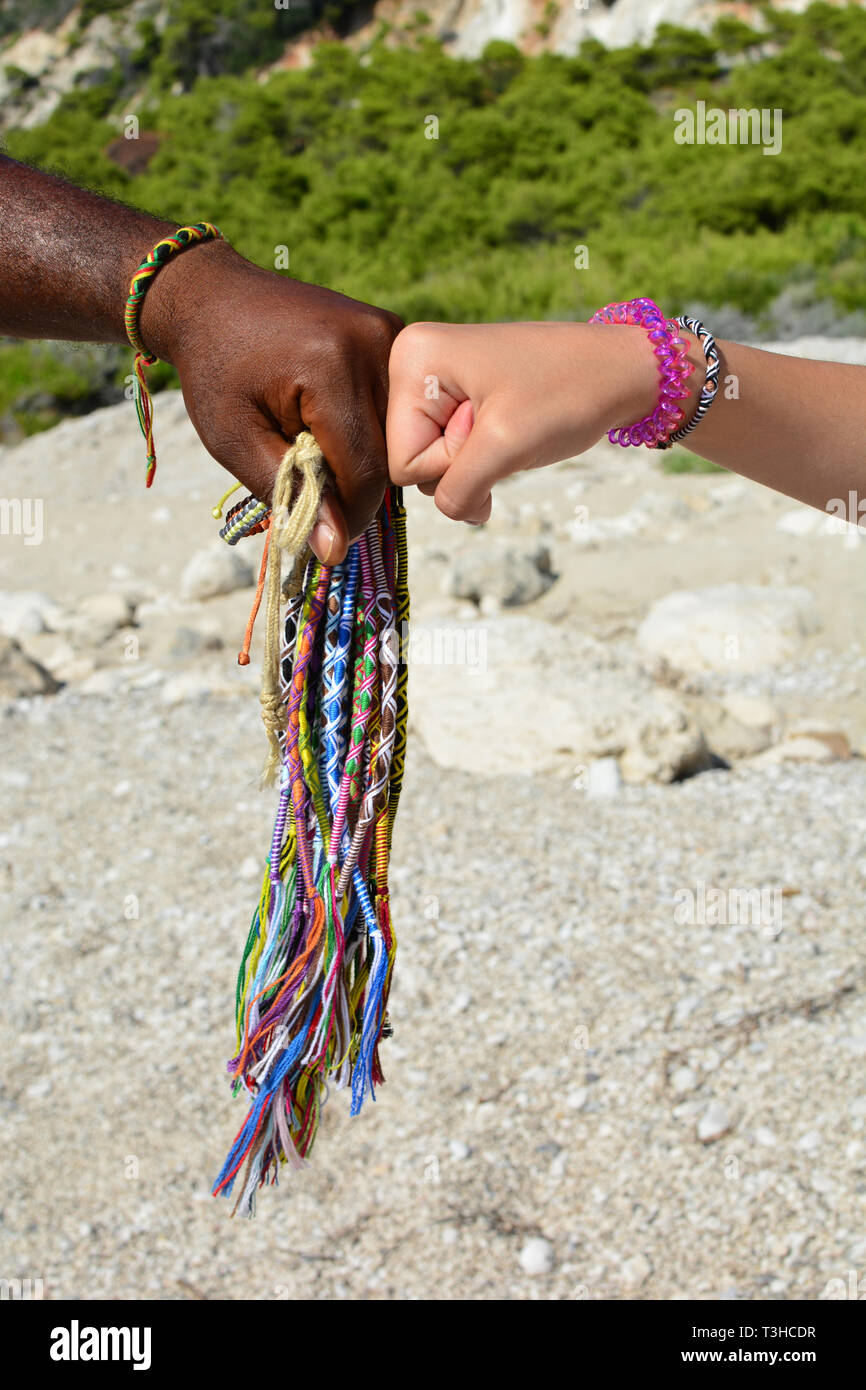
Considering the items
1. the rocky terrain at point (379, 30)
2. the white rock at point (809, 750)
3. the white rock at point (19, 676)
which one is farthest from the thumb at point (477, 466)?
the rocky terrain at point (379, 30)

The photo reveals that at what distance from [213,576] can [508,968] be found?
415 cm

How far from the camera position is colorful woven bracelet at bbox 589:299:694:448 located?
1509mm

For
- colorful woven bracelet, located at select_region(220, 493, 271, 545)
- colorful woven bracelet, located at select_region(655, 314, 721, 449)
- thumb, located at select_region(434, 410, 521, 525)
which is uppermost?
colorful woven bracelet, located at select_region(655, 314, 721, 449)

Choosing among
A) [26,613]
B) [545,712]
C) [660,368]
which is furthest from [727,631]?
[26,613]

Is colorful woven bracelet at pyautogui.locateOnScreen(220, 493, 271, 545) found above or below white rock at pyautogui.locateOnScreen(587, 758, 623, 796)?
above

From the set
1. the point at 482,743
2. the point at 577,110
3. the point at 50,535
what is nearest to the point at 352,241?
the point at 577,110

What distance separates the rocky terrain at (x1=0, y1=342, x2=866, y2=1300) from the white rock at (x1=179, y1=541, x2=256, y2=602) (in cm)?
88

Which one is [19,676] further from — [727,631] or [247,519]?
[247,519]

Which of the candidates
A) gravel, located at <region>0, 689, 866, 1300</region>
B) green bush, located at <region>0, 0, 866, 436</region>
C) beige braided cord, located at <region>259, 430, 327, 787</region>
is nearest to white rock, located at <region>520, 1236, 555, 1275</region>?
gravel, located at <region>0, 689, 866, 1300</region>

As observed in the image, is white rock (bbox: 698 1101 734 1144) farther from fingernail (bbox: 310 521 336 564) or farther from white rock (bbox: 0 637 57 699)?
white rock (bbox: 0 637 57 699)

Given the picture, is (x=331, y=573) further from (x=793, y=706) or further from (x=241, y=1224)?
(x=793, y=706)

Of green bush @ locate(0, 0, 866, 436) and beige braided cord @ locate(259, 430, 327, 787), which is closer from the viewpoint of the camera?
beige braided cord @ locate(259, 430, 327, 787)

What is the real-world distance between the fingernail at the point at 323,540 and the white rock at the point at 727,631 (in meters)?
3.54

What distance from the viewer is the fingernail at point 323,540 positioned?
57.6 inches
